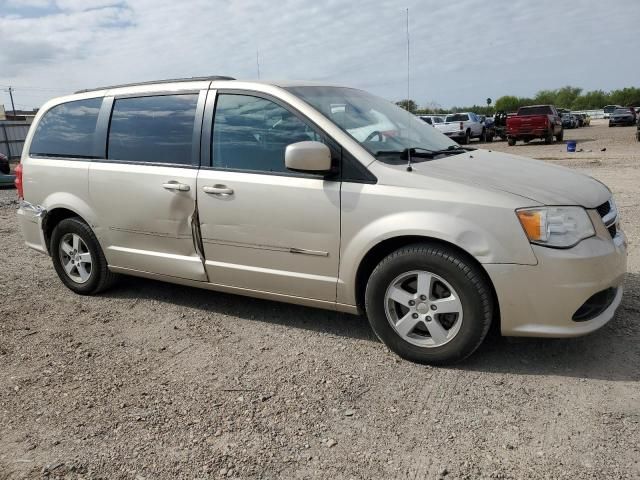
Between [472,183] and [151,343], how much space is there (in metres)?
2.50

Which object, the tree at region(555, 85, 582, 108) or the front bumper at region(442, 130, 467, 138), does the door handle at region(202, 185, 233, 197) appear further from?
the tree at region(555, 85, 582, 108)

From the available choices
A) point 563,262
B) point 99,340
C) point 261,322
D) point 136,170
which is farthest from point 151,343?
point 563,262

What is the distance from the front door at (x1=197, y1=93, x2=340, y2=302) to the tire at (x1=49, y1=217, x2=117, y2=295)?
4.35 feet

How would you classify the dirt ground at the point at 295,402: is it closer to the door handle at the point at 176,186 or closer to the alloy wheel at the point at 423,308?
the alloy wheel at the point at 423,308

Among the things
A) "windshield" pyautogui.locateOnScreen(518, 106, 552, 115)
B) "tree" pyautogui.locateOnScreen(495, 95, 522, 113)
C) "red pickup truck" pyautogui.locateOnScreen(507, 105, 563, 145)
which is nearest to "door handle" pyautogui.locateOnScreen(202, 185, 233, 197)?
"red pickup truck" pyautogui.locateOnScreen(507, 105, 563, 145)

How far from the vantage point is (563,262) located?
3023 mm

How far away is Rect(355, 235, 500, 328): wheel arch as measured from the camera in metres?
3.21

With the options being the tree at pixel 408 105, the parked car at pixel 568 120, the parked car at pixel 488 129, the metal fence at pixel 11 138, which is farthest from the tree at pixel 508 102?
the tree at pixel 408 105

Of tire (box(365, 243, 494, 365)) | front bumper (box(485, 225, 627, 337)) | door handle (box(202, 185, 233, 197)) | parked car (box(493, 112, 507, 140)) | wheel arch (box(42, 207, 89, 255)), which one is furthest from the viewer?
parked car (box(493, 112, 507, 140))

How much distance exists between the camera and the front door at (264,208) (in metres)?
3.60

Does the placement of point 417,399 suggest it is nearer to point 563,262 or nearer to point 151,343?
point 563,262

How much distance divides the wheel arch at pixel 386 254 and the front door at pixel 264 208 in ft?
0.57

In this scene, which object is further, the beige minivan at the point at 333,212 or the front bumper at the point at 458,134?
the front bumper at the point at 458,134

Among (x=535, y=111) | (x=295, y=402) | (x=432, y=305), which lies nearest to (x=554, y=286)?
(x=432, y=305)
